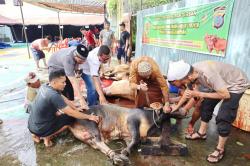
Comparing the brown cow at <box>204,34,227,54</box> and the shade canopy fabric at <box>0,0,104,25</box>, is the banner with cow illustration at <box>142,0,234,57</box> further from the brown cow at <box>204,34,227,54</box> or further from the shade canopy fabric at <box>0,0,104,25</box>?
the shade canopy fabric at <box>0,0,104,25</box>

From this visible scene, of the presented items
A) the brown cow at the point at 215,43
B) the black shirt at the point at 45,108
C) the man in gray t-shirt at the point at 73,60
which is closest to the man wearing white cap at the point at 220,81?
the man in gray t-shirt at the point at 73,60

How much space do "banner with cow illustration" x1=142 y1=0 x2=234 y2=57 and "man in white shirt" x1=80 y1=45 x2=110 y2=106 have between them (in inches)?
103

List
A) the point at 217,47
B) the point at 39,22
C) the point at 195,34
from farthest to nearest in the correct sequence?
1. the point at 39,22
2. the point at 195,34
3. the point at 217,47

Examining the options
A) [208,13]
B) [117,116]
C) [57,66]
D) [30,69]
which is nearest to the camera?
[117,116]

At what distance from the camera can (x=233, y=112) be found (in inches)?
124

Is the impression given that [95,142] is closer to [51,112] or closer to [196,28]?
[51,112]

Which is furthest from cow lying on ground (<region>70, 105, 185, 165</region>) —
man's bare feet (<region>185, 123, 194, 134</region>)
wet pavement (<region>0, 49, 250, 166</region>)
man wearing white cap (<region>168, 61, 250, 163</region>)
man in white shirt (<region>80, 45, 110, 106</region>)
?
man wearing white cap (<region>168, 61, 250, 163</region>)

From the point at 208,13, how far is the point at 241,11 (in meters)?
1.06

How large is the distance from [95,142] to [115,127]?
467 millimetres

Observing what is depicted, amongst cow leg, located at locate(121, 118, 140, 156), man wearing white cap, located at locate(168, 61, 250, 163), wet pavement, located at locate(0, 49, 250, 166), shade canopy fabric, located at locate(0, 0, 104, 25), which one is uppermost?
shade canopy fabric, located at locate(0, 0, 104, 25)

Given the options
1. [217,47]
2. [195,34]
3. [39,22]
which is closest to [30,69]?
[195,34]

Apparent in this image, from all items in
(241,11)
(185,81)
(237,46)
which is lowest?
(185,81)

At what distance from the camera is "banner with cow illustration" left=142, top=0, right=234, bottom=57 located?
4945 mm

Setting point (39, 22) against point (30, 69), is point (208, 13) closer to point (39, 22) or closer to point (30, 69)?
point (30, 69)
